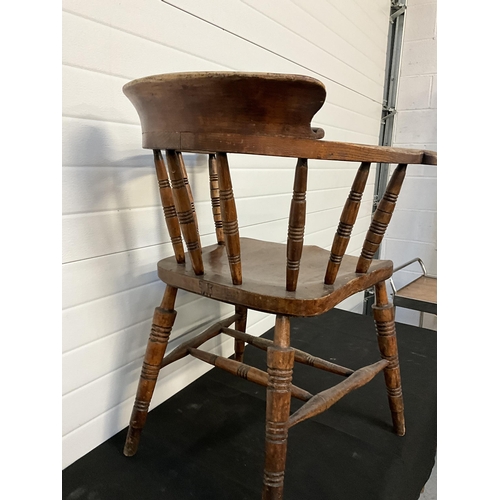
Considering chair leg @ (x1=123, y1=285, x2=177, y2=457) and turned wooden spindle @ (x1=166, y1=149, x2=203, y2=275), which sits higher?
turned wooden spindle @ (x1=166, y1=149, x2=203, y2=275)

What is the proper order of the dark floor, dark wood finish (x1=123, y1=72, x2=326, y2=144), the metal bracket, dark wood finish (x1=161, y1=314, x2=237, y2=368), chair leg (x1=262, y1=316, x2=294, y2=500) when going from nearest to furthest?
dark wood finish (x1=123, y1=72, x2=326, y2=144), chair leg (x1=262, y1=316, x2=294, y2=500), the dark floor, dark wood finish (x1=161, y1=314, x2=237, y2=368), the metal bracket

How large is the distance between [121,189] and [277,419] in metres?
0.59

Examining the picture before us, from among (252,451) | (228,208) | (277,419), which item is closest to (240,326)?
(252,451)

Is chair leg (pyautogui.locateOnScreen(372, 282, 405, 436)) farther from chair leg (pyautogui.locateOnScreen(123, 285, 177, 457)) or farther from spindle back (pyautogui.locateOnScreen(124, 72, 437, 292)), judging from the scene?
chair leg (pyautogui.locateOnScreen(123, 285, 177, 457))

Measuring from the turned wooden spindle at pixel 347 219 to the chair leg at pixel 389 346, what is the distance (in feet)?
0.70

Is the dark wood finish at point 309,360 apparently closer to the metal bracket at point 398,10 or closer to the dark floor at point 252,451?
the dark floor at point 252,451

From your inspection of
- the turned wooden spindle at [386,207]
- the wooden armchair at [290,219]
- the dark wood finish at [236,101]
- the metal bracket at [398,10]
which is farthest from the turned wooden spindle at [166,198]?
the metal bracket at [398,10]

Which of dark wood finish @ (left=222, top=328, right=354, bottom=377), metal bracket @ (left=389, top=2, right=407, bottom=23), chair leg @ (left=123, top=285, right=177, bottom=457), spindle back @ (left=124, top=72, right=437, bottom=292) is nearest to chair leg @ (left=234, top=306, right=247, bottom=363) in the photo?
dark wood finish @ (left=222, top=328, right=354, bottom=377)

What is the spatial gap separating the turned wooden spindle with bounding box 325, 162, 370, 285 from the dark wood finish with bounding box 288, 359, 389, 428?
0.24 m

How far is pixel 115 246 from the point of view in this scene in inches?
37.2

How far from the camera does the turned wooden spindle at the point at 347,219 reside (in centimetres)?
72

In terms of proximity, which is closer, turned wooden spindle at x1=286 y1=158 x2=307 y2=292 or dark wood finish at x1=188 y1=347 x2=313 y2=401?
turned wooden spindle at x1=286 y1=158 x2=307 y2=292

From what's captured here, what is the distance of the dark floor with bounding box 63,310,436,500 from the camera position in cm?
83
